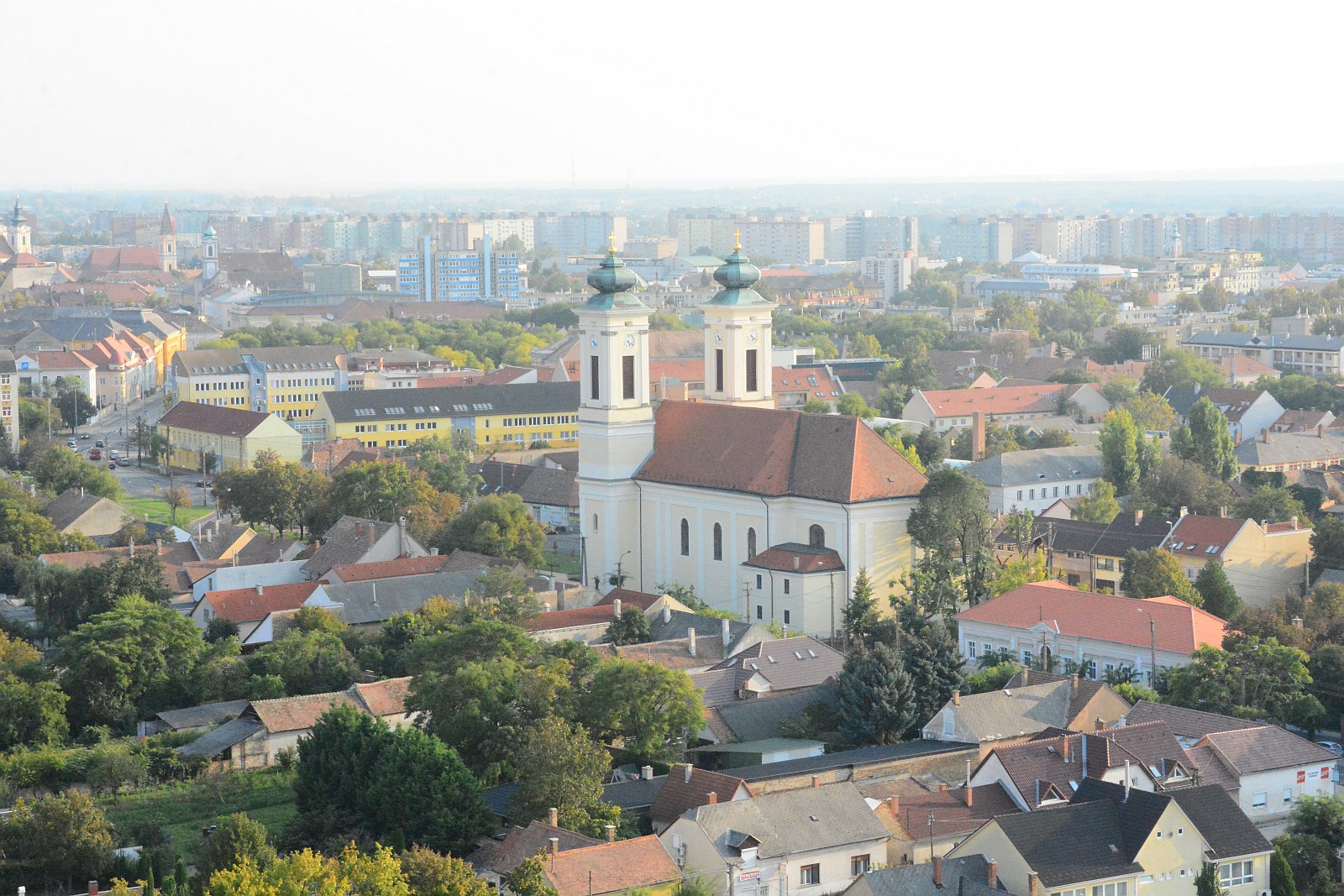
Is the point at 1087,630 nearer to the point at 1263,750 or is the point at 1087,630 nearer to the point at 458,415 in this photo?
the point at 1263,750

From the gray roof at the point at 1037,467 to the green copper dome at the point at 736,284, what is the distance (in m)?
11.3

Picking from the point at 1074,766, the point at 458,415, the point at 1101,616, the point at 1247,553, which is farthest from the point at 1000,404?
the point at 1074,766

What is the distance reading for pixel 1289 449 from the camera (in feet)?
197

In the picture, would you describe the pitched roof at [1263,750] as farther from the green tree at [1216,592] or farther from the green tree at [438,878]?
the green tree at [438,878]

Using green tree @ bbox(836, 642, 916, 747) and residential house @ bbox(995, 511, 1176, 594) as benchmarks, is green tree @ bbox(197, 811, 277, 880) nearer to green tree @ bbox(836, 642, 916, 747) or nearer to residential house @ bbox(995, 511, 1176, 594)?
green tree @ bbox(836, 642, 916, 747)

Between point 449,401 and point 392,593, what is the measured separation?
3147 centimetres

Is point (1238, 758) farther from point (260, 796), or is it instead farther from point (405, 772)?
point (260, 796)

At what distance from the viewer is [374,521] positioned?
149ft

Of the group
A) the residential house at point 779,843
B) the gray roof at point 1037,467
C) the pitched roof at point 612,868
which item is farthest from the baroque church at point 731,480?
the pitched roof at point 612,868

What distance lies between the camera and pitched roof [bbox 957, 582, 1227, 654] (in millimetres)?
33906

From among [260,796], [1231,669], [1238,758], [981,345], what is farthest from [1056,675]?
[981,345]

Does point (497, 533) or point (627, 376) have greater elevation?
point (627, 376)

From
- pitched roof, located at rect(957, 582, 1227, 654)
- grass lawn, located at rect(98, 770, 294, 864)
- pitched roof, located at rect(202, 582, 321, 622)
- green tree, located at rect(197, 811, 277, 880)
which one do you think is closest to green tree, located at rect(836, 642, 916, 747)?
pitched roof, located at rect(957, 582, 1227, 654)

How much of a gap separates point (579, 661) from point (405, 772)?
5586mm
